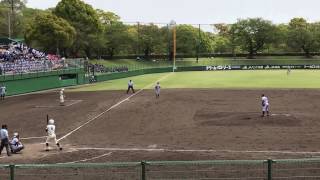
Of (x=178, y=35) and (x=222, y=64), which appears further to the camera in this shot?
(x=178, y=35)

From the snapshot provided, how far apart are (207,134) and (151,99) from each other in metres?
18.3

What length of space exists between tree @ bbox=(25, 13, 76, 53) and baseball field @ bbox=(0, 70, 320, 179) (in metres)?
27.6

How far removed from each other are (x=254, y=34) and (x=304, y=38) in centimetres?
1257

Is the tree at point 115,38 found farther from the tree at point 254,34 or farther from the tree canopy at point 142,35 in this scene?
the tree at point 254,34

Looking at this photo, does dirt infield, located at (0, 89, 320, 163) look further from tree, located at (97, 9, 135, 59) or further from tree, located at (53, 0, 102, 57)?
tree, located at (97, 9, 135, 59)

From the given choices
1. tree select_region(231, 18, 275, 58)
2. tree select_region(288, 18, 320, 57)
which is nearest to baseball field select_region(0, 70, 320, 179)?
tree select_region(288, 18, 320, 57)

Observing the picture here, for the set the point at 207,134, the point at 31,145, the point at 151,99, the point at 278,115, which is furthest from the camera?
the point at 151,99

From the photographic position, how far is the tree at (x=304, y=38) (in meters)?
128

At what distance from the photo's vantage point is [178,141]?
24.6 meters

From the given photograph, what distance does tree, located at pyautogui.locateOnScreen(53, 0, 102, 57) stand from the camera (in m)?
85.9

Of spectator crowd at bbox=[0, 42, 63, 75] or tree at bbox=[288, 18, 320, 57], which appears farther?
tree at bbox=[288, 18, 320, 57]

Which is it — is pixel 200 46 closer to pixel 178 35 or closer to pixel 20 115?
pixel 178 35

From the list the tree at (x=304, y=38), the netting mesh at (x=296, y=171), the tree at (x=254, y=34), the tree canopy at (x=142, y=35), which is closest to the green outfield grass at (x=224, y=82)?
the tree canopy at (x=142, y=35)

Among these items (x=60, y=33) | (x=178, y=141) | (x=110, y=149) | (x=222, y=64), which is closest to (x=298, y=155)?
(x=178, y=141)
